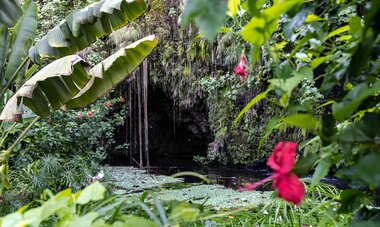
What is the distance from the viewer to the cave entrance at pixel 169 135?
25.0 ft

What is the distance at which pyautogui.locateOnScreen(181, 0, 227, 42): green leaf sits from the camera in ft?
1.09

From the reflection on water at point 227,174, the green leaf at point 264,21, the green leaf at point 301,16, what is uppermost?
the green leaf at point 301,16

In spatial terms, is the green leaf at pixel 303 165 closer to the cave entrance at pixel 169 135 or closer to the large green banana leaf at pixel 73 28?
the large green banana leaf at pixel 73 28

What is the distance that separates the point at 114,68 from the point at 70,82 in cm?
37

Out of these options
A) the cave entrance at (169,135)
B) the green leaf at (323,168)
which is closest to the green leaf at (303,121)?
the green leaf at (323,168)

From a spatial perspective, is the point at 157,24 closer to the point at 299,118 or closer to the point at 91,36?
the point at 91,36

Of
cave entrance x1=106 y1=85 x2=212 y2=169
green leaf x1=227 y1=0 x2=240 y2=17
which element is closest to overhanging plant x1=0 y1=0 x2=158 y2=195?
green leaf x1=227 y1=0 x2=240 y2=17

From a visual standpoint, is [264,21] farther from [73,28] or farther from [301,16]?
[73,28]

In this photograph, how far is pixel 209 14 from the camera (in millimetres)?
345

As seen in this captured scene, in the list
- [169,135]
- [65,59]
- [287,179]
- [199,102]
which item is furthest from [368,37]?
[169,135]

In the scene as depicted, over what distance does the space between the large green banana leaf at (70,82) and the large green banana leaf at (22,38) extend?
1.48ft

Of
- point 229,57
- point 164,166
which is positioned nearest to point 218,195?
point 229,57

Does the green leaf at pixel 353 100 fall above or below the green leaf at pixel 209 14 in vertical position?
below

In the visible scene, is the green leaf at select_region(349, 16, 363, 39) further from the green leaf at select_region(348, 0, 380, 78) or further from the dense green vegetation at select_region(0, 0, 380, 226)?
the green leaf at select_region(348, 0, 380, 78)
